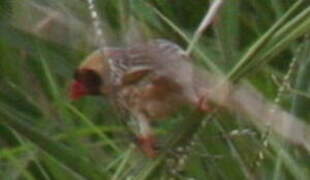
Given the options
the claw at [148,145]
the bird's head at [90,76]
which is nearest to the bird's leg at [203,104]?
the claw at [148,145]

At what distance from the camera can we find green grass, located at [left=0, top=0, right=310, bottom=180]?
6.15 ft

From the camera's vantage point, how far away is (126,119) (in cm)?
183

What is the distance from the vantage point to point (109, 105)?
2.33m

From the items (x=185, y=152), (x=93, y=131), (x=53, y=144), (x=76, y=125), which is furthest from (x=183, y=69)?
(x=76, y=125)

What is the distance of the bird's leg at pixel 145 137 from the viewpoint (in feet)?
6.02

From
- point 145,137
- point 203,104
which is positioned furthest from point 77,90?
point 203,104

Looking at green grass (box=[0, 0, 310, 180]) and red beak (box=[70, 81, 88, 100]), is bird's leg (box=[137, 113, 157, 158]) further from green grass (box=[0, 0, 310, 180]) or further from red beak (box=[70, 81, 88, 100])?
red beak (box=[70, 81, 88, 100])

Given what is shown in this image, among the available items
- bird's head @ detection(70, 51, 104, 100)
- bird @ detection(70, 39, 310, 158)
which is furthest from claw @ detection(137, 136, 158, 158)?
bird's head @ detection(70, 51, 104, 100)

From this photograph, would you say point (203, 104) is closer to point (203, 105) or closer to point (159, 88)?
point (203, 105)

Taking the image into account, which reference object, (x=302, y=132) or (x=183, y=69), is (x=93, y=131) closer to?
(x=183, y=69)

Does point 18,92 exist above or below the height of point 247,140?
above

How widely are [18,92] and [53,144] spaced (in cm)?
68

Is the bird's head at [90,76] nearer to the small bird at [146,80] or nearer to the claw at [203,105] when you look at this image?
the small bird at [146,80]

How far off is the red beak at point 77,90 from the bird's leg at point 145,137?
26 centimetres
